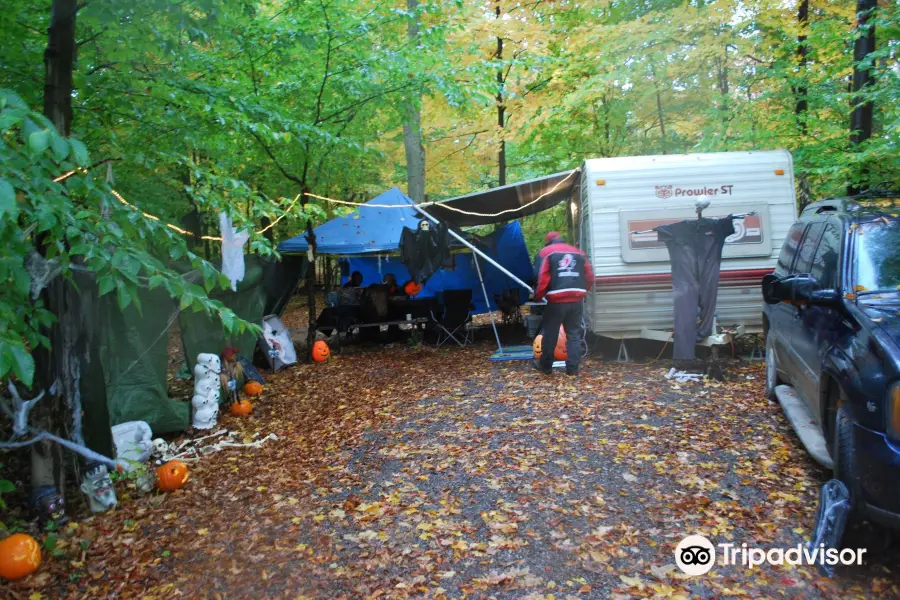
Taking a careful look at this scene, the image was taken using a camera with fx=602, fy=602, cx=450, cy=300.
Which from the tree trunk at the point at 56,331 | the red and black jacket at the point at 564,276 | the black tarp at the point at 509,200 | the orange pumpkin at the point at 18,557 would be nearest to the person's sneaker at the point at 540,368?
the red and black jacket at the point at 564,276

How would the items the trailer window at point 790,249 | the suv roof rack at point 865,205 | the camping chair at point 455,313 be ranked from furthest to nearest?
the camping chair at point 455,313 < the trailer window at point 790,249 < the suv roof rack at point 865,205

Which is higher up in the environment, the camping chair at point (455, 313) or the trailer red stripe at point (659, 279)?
the trailer red stripe at point (659, 279)

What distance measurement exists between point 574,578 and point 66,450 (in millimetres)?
3933

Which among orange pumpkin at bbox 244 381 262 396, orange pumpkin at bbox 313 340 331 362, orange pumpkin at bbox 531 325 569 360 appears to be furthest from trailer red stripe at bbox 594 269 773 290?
orange pumpkin at bbox 313 340 331 362

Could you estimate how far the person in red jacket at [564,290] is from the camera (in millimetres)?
7738

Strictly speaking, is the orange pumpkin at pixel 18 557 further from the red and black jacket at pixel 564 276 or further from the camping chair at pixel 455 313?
the camping chair at pixel 455 313

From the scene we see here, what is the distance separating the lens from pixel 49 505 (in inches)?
171

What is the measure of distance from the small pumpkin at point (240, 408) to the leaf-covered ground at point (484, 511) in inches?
18.4

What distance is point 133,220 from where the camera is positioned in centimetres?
338

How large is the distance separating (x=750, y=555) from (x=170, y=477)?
4318mm

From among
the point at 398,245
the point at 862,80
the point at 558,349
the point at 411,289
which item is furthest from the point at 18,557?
the point at 862,80

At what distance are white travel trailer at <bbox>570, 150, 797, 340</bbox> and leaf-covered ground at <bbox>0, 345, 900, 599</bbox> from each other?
1.87 m

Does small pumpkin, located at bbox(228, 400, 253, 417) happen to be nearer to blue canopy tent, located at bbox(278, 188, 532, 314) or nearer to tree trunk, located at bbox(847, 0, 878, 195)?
blue canopy tent, located at bbox(278, 188, 532, 314)

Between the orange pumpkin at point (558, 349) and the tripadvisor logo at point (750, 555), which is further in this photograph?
the orange pumpkin at point (558, 349)
